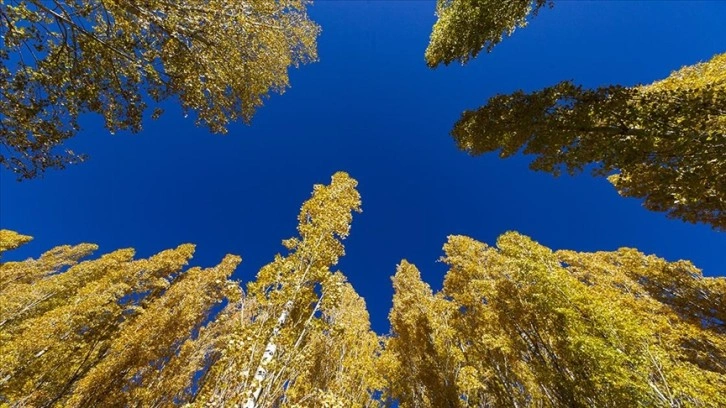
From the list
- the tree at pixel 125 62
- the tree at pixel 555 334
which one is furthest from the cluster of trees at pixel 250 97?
the tree at pixel 555 334

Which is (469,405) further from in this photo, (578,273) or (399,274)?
(578,273)

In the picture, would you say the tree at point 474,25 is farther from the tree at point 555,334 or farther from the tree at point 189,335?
the tree at point 555,334

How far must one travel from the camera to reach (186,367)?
35.8ft

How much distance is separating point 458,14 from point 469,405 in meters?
11.7

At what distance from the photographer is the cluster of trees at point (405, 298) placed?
14.4 feet

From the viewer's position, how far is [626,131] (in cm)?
481

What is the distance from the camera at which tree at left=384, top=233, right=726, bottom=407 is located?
5508 millimetres

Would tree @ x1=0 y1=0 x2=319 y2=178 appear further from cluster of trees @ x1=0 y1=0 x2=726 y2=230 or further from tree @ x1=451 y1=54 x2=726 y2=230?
tree @ x1=451 y1=54 x2=726 y2=230

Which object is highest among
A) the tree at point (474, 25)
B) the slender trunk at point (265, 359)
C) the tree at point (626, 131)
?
the tree at point (474, 25)

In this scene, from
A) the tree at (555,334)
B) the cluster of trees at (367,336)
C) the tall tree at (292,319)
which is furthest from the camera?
the tree at (555,334)

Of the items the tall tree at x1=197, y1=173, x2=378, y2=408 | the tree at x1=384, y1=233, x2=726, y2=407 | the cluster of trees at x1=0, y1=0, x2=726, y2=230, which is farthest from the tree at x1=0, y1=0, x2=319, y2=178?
the tree at x1=384, y1=233, x2=726, y2=407

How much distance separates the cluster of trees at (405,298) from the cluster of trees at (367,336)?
54mm

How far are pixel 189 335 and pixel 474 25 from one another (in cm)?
1585

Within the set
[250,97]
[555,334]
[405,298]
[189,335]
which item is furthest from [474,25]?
[189,335]
